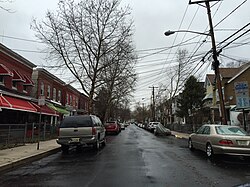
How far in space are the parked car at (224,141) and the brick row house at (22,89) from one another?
8.29 m

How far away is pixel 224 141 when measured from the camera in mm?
12320

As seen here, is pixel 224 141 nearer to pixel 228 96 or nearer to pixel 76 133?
pixel 76 133

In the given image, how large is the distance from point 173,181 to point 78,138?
26.9 ft

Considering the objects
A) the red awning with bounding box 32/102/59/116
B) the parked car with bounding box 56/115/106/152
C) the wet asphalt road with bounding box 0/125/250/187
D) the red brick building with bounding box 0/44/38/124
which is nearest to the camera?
the wet asphalt road with bounding box 0/125/250/187

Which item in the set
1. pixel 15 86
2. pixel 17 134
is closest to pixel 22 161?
pixel 17 134

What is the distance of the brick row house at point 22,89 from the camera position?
23.2 meters

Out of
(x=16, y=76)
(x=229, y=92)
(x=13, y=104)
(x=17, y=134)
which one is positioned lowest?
(x=17, y=134)

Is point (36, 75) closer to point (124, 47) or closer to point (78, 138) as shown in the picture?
point (124, 47)

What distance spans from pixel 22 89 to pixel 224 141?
2040 cm

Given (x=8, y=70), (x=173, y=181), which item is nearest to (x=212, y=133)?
(x=173, y=181)

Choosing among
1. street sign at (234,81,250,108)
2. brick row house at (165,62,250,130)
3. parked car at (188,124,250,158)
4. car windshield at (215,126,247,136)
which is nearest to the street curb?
parked car at (188,124,250,158)

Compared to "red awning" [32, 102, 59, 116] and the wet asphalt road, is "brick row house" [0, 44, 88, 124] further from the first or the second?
the wet asphalt road

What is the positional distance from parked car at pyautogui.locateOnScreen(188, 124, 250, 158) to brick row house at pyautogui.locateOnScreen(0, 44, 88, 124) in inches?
326

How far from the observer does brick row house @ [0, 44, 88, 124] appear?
2317 cm
